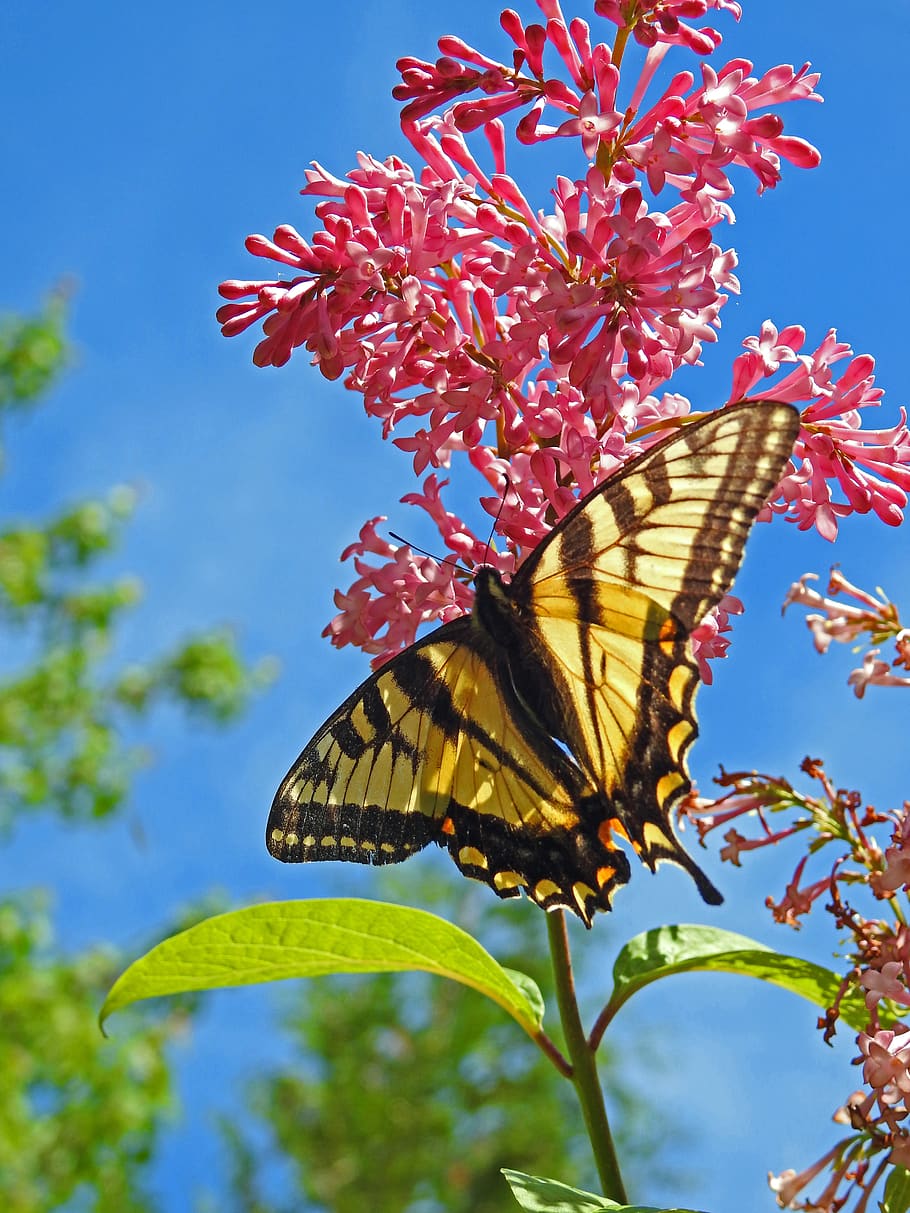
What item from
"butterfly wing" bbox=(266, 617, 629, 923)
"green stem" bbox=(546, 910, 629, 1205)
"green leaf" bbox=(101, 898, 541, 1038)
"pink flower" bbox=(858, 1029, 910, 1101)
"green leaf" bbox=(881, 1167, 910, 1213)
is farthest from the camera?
"butterfly wing" bbox=(266, 617, 629, 923)

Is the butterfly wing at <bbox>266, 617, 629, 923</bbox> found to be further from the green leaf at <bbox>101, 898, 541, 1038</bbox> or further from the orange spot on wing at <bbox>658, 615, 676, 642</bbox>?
the orange spot on wing at <bbox>658, 615, 676, 642</bbox>

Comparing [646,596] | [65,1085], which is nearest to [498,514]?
[646,596]

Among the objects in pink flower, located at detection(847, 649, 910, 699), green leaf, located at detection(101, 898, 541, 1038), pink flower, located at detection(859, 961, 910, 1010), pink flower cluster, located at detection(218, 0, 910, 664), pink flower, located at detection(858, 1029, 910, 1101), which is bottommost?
pink flower, located at detection(858, 1029, 910, 1101)

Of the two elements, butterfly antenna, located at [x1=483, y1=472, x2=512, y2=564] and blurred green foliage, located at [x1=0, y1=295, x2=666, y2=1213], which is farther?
blurred green foliage, located at [x1=0, y1=295, x2=666, y2=1213]

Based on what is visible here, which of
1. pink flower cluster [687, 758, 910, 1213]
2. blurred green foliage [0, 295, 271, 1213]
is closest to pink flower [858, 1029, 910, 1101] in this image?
pink flower cluster [687, 758, 910, 1213]

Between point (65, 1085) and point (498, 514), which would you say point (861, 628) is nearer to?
point (498, 514)

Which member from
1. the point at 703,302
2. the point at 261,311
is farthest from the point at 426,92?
the point at 703,302

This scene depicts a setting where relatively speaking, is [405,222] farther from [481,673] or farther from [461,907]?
[461,907]
